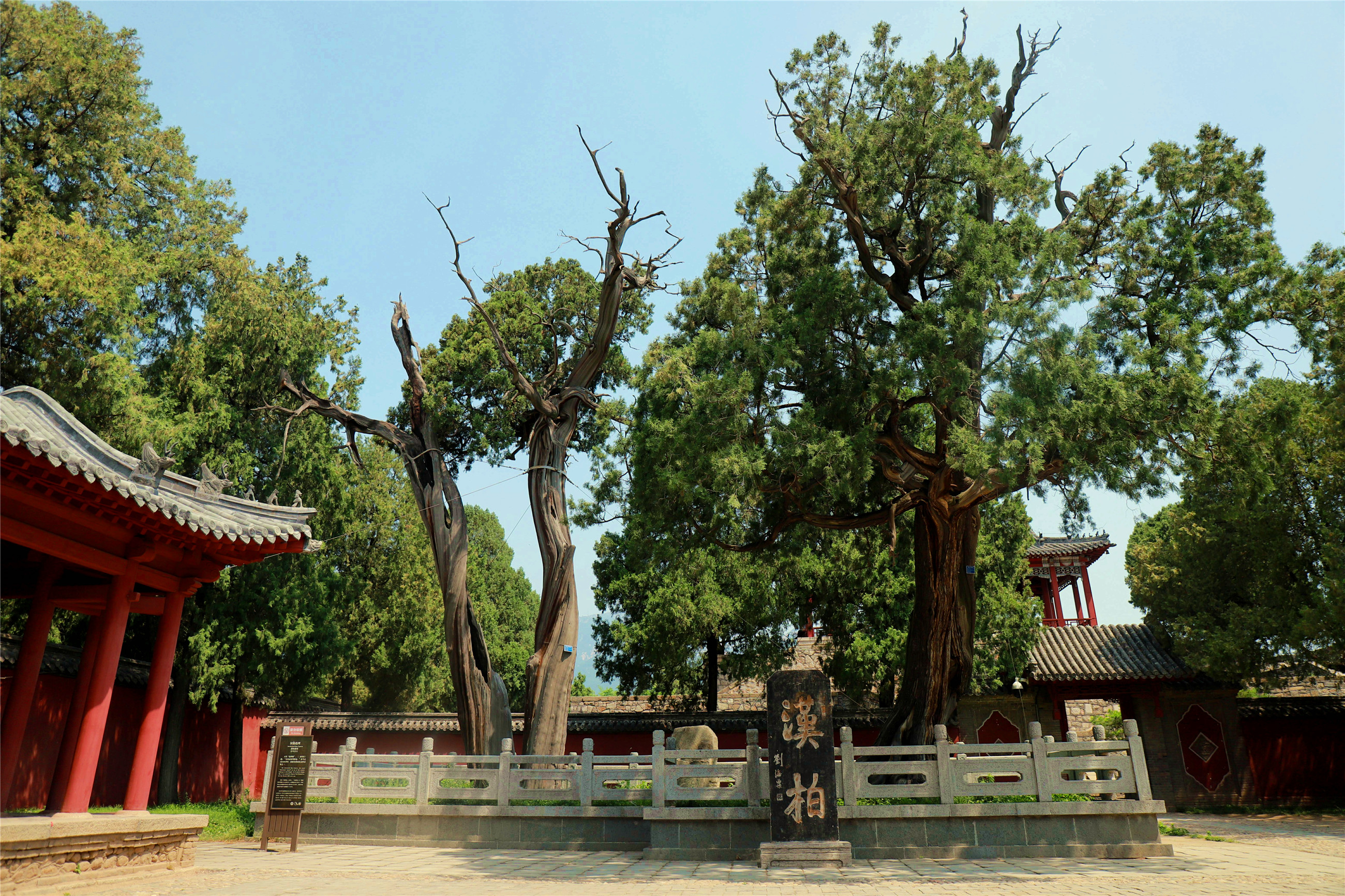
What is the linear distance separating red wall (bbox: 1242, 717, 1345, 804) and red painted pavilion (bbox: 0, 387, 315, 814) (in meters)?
18.8

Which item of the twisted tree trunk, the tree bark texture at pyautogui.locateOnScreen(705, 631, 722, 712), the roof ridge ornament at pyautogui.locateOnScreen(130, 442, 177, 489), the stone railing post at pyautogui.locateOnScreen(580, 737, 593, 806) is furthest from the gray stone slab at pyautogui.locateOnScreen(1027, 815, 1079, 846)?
the tree bark texture at pyautogui.locateOnScreen(705, 631, 722, 712)

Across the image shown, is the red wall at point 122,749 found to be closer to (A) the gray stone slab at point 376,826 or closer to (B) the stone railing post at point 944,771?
(A) the gray stone slab at point 376,826

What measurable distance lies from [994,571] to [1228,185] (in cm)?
999

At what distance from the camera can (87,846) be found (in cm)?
596

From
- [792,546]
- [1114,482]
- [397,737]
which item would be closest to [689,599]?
[792,546]

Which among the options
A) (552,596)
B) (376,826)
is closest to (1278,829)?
(552,596)

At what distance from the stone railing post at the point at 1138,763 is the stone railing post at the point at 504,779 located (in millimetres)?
6998

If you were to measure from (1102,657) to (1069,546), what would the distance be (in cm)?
527

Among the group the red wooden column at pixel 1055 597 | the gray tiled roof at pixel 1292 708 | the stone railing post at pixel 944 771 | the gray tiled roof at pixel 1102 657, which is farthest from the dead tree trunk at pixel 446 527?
the red wooden column at pixel 1055 597

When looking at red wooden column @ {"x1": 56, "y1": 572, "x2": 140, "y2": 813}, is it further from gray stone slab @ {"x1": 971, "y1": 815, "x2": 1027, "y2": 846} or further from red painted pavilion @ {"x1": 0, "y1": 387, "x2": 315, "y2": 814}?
gray stone slab @ {"x1": 971, "y1": 815, "x2": 1027, "y2": 846}

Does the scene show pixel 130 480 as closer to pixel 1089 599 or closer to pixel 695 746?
pixel 695 746

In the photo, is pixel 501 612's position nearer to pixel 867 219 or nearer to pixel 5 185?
pixel 5 185

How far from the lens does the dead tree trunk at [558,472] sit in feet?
40.1

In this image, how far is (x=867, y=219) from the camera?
399 inches
